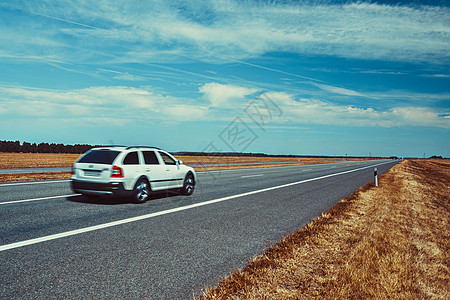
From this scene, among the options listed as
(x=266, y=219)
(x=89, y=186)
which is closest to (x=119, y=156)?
(x=89, y=186)

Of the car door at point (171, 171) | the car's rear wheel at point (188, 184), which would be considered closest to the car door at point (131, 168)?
the car door at point (171, 171)

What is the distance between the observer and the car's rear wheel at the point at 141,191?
953 cm

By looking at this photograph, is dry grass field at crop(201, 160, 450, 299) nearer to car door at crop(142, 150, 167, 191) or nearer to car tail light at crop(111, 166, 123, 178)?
car door at crop(142, 150, 167, 191)


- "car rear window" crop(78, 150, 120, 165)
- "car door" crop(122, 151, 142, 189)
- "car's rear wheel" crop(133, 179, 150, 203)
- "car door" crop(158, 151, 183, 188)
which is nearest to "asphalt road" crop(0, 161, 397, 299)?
"car's rear wheel" crop(133, 179, 150, 203)

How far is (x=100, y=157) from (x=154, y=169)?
64.4 inches

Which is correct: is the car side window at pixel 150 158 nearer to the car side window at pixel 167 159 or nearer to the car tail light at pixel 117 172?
the car side window at pixel 167 159

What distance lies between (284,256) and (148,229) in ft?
9.39

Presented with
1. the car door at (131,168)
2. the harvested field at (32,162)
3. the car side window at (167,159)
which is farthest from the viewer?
the harvested field at (32,162)

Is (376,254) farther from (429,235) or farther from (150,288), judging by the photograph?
(150,288)

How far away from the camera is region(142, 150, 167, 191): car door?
396 inches

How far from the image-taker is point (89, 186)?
9.23 metres

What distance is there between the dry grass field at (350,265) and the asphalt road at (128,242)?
43cm

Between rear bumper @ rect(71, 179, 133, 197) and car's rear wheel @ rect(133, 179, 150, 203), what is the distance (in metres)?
0.22

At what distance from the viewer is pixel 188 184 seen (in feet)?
38.3
